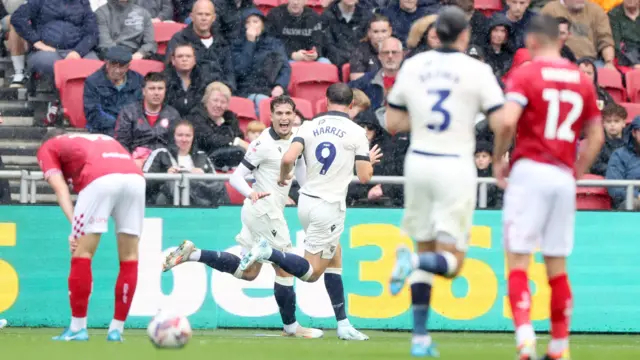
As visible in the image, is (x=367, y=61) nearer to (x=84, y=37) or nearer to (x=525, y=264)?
(x=84, y=37)

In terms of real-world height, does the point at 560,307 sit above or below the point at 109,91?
below

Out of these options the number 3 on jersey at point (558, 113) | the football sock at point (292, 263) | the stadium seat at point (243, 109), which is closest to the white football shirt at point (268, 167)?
the football sock at point (292, 263)

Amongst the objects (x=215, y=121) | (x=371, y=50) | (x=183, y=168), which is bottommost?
(x=183, y=168)

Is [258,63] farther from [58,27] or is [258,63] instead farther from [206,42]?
[58,27]

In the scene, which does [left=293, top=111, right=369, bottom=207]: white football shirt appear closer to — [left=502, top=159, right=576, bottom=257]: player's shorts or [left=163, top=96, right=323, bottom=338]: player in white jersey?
[left=163, top=96, right=323, bottom=338]: player in white jersey

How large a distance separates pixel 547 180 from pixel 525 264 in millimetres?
597

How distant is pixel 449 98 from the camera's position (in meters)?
9.17

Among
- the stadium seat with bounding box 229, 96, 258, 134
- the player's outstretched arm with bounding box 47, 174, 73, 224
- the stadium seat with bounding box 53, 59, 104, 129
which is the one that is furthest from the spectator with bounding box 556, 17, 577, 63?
the player's outstretched arm with bounding box 47, 174, 73, 224

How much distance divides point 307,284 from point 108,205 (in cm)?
356

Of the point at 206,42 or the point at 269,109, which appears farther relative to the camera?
the point at 206,42

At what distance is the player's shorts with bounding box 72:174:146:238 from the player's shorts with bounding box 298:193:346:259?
1.69m

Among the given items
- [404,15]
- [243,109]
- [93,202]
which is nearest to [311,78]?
[243,109]

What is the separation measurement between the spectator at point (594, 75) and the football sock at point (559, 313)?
26.6ft

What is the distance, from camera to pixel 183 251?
12.7 meters
